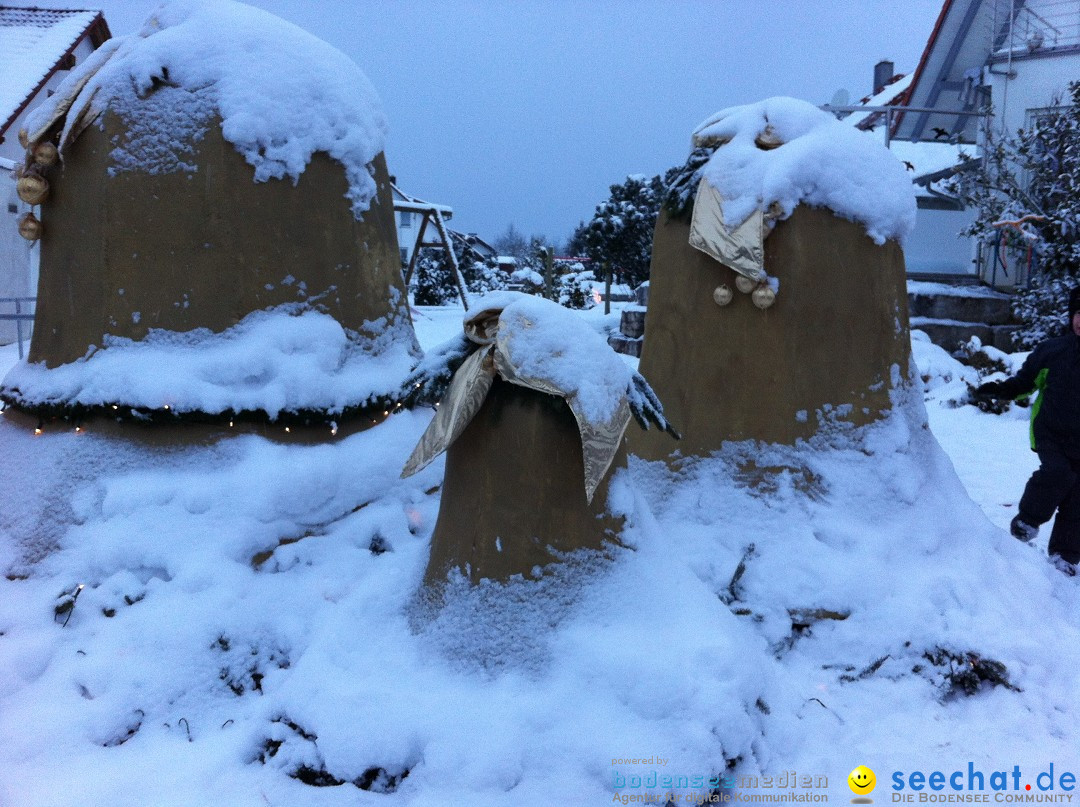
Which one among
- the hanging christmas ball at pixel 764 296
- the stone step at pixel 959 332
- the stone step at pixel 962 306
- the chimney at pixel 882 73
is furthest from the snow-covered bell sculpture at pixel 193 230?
the chimney at pixel 882 73

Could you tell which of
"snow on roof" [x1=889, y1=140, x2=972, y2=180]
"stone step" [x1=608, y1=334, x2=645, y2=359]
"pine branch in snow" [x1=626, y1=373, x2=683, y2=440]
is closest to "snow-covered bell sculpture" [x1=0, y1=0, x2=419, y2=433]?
"pine branch in snow" [x1=626, y1=373, x2=683, y2=440]

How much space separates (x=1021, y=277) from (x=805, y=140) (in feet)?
35.7

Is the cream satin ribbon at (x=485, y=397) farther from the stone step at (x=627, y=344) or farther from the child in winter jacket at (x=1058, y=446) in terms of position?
the stone step at (x=627, y=344)

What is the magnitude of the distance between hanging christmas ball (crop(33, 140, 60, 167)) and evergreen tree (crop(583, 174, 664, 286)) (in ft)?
47.3

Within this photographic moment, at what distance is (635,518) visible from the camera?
2.41m

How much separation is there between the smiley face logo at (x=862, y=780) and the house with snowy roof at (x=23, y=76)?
35.4 feet

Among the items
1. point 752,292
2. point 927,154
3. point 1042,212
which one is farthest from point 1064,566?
point 927,154

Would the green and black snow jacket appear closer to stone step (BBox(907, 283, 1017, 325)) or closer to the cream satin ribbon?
the cream satin ribbon

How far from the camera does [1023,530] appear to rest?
399cm

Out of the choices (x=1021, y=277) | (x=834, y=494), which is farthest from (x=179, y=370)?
(x=1021, y=277)

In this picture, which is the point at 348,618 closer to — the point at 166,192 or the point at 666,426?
the point at 666,426

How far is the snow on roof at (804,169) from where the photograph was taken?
331cm

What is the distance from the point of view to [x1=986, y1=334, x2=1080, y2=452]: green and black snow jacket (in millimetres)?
3795

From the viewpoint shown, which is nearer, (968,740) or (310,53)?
(968,740)
